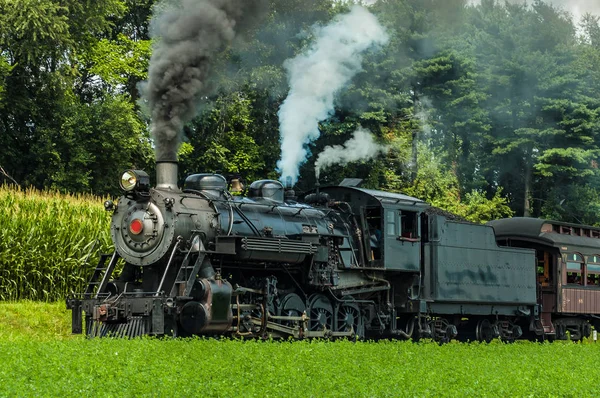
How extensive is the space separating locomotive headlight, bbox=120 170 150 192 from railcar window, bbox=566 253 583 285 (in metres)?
12.0

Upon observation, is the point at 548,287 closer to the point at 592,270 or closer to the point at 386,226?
the point at 592,270

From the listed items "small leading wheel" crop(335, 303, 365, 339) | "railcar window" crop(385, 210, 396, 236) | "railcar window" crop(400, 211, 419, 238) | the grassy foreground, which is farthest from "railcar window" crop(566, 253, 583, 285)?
the grassy foreground

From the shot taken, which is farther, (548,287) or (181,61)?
A: (548,287)

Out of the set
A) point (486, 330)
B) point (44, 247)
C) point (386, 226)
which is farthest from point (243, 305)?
point (486, 330)

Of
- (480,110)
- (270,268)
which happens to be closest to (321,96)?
(270,268)

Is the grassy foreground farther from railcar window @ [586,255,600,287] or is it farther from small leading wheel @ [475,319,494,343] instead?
railcar window @ [586,255,600,287]

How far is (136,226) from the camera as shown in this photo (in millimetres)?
14383

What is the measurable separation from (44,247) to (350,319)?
6595 millimetres

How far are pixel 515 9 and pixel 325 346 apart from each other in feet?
118

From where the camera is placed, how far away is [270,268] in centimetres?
1527

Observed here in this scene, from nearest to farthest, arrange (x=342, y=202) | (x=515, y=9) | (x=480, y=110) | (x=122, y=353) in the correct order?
1. (x=122, y=353)
2. (x=342, y=202)
3. (x=480, y=110)
4. (x=515, y=9)

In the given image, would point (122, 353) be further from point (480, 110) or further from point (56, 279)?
point (480, 110)

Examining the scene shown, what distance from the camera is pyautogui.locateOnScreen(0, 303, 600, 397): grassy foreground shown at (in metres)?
8.46

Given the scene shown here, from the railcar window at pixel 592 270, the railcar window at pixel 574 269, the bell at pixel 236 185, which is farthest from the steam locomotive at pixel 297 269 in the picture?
the railcar window at pixel 592 270
